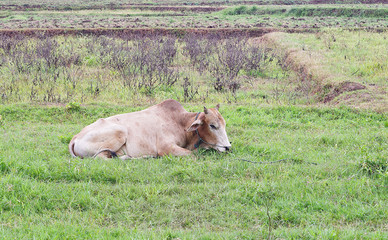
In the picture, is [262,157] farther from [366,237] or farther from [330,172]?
[366,237]

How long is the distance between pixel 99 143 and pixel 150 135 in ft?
2.62

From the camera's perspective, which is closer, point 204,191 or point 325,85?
point 204,191

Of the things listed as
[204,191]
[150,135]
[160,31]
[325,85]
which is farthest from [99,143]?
[160,31]

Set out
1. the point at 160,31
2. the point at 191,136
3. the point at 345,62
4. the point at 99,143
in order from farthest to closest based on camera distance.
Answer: the point at 160,31
the point at 345,62
the point at 191,136
the point at 99,143

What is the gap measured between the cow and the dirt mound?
5.25 m

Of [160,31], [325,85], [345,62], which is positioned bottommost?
[160,31]

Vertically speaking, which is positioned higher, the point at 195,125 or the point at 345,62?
the point at 195,125

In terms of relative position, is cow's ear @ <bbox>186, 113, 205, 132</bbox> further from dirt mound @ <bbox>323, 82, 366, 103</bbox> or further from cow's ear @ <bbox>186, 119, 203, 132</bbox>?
dirt mound @ <bbox>323, 82, 366, 103</bbox>

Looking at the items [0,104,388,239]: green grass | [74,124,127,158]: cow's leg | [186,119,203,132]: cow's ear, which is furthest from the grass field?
[186,119,203,132]: cow's ear

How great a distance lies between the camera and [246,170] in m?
5.49

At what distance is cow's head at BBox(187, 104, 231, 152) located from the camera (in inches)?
241

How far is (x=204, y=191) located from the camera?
15.9 ft

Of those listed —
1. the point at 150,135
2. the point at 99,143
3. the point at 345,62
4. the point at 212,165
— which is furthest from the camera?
the point at 345,62

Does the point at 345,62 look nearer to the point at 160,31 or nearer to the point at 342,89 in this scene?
the point at 342,89
